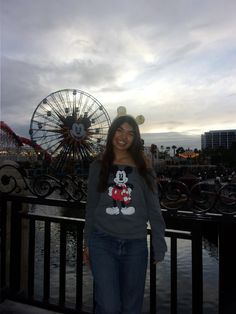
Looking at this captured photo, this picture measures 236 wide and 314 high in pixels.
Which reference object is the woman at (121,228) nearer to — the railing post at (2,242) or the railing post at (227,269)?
the railing post at (227,269)

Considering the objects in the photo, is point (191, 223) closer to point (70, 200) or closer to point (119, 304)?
point (119, 304)

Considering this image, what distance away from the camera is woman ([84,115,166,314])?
7.73 ft

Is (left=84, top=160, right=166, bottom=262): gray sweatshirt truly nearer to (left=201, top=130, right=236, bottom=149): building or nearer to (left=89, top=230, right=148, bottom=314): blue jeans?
(left=89, top=230, right=148, bottom=314): blue jeans

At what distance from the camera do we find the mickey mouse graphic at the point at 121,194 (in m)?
2.38

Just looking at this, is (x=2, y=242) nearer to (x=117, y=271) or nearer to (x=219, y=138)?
(x=117, y=271)

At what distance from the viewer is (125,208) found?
2.38 m

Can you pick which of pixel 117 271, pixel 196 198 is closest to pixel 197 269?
pixel 196 198

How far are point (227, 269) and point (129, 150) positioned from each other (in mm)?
1102

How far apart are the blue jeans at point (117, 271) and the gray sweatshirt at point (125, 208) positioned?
0.19 ft

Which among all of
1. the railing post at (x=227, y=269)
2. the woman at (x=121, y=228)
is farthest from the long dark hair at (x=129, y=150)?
the railing post at (x=227, y=269)

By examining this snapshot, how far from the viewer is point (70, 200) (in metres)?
3.24

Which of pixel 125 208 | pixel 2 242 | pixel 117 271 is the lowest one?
pixel 2 242

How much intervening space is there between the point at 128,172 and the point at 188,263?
9.72m

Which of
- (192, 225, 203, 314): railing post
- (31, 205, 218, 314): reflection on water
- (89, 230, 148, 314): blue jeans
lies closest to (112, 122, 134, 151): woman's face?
(89, 230, 148, 314): blue jeans
